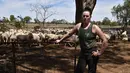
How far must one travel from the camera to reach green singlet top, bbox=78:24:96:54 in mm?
5066

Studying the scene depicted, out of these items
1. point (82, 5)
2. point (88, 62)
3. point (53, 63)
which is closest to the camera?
point (88, 62)

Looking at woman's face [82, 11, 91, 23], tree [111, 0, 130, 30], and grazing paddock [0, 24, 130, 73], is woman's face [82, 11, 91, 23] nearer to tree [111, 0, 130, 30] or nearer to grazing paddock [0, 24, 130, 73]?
grazing paddock [0, 24, 130, 73]

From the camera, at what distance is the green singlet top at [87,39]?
507cm

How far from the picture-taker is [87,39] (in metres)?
5.10

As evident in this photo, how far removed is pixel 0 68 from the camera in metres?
7.59

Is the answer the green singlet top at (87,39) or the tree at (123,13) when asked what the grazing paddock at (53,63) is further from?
the tree at (123,13)

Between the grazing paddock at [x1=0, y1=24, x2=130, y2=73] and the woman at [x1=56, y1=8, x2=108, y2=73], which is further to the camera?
the grazing paddock at [x1=0, y1=24, x2=130, y2=73]

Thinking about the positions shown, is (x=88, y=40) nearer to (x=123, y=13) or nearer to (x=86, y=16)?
(x=86, y=16)

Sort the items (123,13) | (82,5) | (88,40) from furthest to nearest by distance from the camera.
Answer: (123,13) < (82,5) < (88,40)

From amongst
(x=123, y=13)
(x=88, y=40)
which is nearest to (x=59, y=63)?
(x=88, y=40)

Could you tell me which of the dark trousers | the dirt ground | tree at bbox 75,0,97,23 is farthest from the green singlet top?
tree at bbox 75,0,97,23

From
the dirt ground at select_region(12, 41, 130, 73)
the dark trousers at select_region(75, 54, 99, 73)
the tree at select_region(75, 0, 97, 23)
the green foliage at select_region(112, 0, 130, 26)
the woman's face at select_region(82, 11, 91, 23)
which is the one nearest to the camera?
the woman's face at select_region(82, 11, 91, 23)

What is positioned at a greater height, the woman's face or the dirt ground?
the woman's face

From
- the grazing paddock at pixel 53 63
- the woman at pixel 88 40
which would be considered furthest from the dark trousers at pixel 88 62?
the grazing paddock at pixel 53 63
